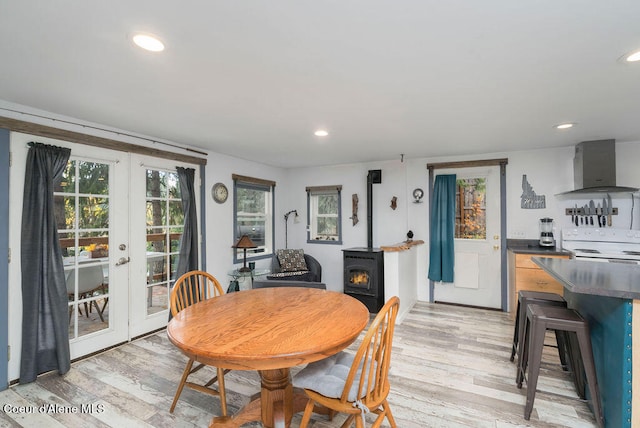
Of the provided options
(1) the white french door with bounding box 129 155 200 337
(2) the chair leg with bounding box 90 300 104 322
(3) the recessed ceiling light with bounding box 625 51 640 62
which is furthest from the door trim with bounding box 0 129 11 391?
(3) the recessed ceiling light with bounding box 625 51 640 62

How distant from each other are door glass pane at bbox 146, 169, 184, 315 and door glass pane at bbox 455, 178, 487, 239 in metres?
3.98

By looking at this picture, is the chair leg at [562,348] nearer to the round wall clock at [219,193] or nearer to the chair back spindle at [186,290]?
the chair back spindle at [186,290]

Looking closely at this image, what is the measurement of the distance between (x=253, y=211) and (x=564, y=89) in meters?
4.27

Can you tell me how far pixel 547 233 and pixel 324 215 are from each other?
337 cm

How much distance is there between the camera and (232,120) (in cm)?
292

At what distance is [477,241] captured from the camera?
14.9 ft

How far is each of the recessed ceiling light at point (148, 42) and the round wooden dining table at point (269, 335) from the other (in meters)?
1.54

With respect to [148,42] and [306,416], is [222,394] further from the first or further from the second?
[148,42]

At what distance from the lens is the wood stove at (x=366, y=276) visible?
4.27m

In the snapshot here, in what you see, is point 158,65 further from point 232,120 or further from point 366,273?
point 366,273

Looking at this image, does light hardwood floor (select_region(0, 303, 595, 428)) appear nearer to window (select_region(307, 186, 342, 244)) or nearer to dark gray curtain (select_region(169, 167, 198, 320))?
dark gray curtain (select_region(169, 167, 198, 320))

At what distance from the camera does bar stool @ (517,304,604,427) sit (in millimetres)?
1909

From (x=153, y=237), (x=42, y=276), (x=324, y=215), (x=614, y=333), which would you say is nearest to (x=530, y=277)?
(x=614, y=333)

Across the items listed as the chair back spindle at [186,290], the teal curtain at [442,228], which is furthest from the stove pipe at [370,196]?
the chair back spindle at [186,290]
